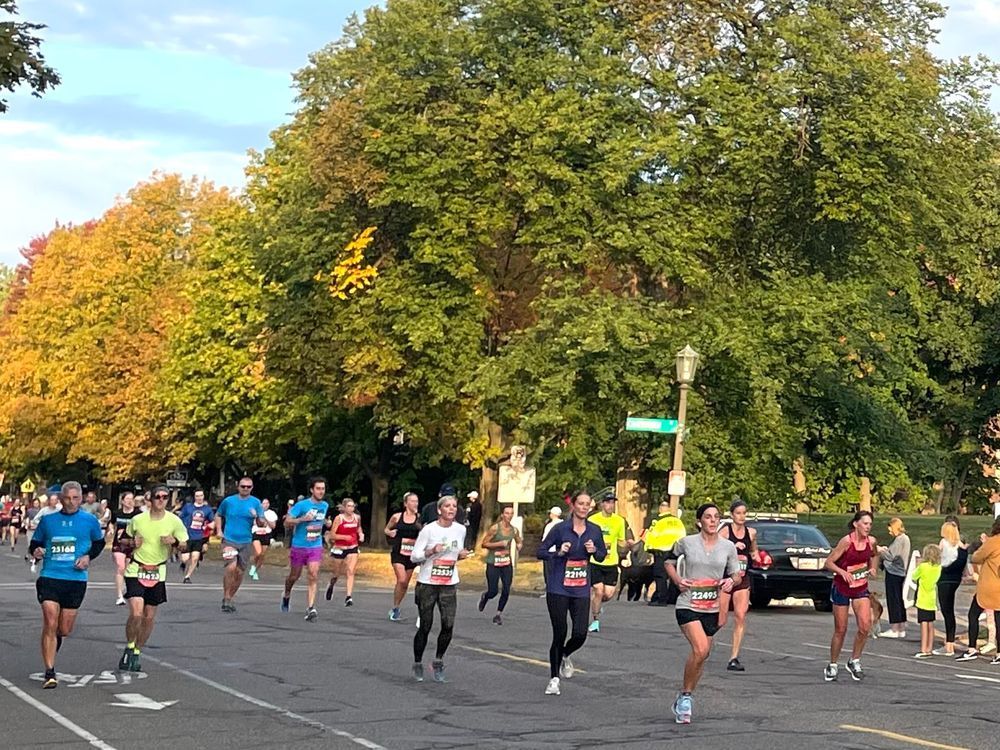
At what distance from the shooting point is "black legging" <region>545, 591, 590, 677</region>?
634 inches

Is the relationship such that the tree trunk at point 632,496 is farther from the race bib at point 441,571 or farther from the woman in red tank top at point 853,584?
the race bib at point 441,571

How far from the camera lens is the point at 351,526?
94.8 ft

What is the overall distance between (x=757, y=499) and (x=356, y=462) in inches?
971

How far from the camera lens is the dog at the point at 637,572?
33688 mm

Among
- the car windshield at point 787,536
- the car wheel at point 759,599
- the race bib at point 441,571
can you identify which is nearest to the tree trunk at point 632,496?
the car windshield at point 787,536

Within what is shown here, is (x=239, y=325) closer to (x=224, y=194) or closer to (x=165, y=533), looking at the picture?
(x=224, y=194)

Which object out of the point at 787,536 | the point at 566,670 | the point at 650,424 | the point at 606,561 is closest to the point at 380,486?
the point at 650,424

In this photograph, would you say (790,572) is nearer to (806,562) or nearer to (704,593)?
(806,562)

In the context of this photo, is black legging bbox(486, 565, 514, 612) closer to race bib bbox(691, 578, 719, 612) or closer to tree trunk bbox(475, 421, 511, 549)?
race bib bbox(691, 578, 719, 612)

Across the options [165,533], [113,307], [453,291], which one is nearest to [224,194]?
[113,307]

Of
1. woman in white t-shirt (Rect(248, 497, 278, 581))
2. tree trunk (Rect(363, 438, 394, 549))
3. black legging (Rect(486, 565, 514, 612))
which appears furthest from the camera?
tree trunk (Rect(363, 438, 394, 549))

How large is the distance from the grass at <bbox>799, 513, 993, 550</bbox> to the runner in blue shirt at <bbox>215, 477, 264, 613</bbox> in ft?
115

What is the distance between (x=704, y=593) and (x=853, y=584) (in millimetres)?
3845

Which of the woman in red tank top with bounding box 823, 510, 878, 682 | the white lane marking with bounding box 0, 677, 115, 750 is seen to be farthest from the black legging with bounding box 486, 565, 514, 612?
the white lane marking with bounding box 0, 677, 115, 750
